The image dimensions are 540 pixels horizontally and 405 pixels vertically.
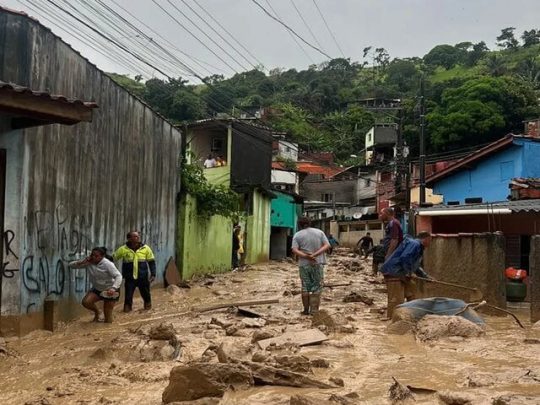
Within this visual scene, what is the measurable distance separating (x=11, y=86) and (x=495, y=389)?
5700 millimetres

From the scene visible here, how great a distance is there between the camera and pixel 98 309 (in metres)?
10.4

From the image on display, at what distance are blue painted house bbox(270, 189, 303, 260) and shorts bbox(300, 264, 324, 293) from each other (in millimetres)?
25087

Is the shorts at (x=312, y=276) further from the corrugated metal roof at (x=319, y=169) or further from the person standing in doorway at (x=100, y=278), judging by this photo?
the corrugated metal roof at (x=319, y=169)

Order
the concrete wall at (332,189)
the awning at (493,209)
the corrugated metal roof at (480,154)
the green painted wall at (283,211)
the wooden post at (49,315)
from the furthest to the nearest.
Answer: the concrete wall at (332,189) → the green painted wall at (283,211) → the corrugated metal roof at (480,154) → the awning at (493,209) → the wooden post at (49,315)

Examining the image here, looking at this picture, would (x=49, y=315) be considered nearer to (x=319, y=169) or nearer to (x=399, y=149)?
(x=399, y=149)

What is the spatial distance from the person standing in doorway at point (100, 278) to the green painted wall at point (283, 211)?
24.8m

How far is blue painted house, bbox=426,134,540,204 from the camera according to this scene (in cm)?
2573

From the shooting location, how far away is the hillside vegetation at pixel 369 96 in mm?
30906

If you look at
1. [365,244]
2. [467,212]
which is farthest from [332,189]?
[467,212]

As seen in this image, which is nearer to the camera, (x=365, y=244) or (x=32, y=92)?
(x=32, y=92)

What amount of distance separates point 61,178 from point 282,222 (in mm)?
27384

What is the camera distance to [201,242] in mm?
19375

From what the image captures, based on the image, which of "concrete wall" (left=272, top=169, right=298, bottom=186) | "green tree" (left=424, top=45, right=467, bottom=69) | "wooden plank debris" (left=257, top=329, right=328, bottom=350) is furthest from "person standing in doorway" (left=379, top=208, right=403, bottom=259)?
"green tree" (left=424, top=45, right=467, bottom=69)

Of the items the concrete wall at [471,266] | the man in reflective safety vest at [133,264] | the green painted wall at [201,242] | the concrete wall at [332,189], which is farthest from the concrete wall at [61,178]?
the concrete wall at [332,189]
